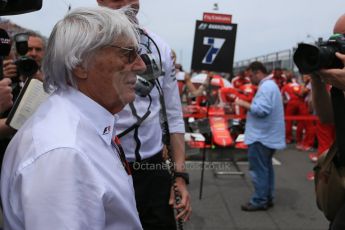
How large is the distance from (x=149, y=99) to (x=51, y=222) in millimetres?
1191

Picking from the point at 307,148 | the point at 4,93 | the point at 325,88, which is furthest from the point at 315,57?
the point at 307,148

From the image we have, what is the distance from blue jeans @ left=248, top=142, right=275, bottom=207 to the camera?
4.99 m

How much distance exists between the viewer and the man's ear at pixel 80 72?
4.03 feet

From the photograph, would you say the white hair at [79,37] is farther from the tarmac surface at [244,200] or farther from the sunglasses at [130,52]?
the tarmac surface at [244,200]

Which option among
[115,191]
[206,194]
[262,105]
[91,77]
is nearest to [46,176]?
[115,191]

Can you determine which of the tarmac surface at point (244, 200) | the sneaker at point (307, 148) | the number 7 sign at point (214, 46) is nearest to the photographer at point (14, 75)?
the tarmac surface at point (244, 200)

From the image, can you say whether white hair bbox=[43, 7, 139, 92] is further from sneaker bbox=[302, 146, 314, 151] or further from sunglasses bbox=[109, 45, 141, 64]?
sneaker bbox=[302, 146, 314, 151]

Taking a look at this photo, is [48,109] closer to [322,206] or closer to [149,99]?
[149,99]

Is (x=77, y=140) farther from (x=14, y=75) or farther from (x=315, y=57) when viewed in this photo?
(x=14, y=75)

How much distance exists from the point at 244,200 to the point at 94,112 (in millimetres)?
4475

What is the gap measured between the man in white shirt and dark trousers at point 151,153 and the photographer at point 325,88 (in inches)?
29.5

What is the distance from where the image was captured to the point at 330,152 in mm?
1819

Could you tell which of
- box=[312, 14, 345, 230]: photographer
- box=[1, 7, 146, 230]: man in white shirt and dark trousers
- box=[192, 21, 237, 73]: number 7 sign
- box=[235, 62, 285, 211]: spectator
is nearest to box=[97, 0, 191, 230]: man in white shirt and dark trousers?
box=[1, 7, 146, 230]: man in white shirt and dark trousers

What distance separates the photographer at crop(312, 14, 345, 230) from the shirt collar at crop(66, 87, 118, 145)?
3.11 feet
